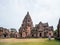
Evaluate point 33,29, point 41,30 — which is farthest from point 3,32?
point 41,30

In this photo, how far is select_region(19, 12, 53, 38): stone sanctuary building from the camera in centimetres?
3861

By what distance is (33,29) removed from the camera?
131ft

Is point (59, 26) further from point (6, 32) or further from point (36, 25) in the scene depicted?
point (6, 32)

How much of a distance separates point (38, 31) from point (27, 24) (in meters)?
3.20

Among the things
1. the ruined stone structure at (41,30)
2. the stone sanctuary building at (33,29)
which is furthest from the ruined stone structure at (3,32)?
the ruined stone structure at (41,30)

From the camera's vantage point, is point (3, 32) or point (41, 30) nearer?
point (3, 32)

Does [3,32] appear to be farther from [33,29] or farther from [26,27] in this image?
[33,29]

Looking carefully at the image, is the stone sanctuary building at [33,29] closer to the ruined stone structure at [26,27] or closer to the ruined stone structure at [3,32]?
the ruined stone structure at [26,27]

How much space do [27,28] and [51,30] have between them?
573cm

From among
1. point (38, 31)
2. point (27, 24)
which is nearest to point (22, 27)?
point (27, 24)

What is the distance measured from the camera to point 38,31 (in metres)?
39.4

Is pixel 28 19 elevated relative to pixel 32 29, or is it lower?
elevated

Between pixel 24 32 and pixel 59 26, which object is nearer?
pixel 59 26

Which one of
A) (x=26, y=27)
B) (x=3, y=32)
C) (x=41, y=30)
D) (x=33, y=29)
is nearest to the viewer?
(x=3, y=32)
